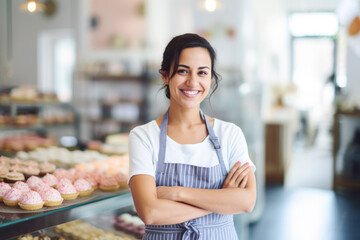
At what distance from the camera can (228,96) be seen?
500cm

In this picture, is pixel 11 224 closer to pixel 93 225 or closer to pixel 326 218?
pixel 93 225

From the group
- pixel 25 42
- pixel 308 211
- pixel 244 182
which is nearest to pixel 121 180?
pixel 244 182

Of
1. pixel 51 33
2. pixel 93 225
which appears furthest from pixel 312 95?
pixel 93 225

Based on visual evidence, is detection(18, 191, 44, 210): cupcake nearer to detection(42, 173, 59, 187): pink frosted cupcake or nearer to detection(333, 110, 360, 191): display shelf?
detection(42, 173, 59, 187): pink frosted cupcake

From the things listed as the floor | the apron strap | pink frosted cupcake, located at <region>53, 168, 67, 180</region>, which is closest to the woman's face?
the apron strap

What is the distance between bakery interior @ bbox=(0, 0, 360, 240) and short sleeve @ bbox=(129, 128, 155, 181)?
0.39 metres

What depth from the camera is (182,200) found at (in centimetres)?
146

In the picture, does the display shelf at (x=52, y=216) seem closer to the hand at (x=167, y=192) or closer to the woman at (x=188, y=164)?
the woman at (x=188, y=164)

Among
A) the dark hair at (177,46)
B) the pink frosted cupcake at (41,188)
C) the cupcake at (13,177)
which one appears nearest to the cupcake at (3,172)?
the cupcake at (13,177)

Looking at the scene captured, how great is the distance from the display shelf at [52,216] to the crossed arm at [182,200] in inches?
14.7

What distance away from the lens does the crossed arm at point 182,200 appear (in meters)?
1.43

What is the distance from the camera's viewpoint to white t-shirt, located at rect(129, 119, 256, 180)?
1521mm

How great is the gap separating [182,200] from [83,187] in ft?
2.07

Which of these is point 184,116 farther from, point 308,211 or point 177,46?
point 308,211
